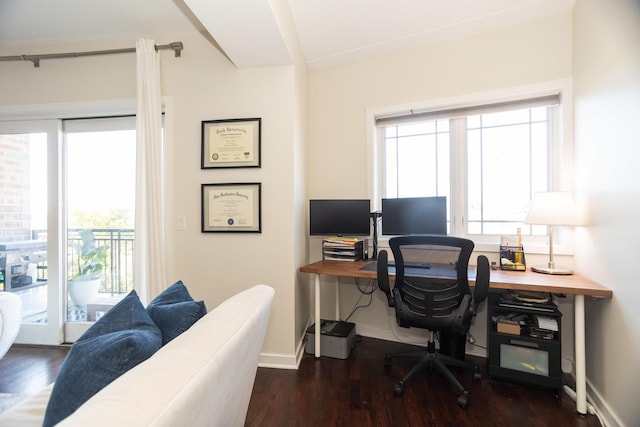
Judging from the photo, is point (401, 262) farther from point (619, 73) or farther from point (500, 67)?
point (500, 67)

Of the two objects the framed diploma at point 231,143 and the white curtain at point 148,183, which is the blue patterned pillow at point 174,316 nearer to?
the white curtain at point 148,183

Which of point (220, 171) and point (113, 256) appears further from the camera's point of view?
point (113, 256)

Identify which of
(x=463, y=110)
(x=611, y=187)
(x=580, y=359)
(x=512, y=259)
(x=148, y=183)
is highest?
(x=463, y=110)

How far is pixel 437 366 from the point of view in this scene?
1.90 m

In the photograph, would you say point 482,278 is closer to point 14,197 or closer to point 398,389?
point 398,389

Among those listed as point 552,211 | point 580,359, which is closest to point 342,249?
point 552,211

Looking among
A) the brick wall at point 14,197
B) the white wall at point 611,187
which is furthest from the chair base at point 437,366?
the brick wall at point 14,197

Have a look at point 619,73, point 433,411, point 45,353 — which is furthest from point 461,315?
point 45,353

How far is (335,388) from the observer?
1.86m

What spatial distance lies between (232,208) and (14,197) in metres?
2.19

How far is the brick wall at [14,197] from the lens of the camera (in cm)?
255

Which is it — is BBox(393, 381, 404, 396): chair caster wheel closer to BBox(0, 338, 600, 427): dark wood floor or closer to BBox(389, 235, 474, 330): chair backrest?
BBox(0, 338, 600, 427): dark wood floor

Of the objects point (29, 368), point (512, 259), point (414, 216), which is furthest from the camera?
point (414, 216)

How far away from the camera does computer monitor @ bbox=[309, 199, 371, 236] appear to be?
244cm
